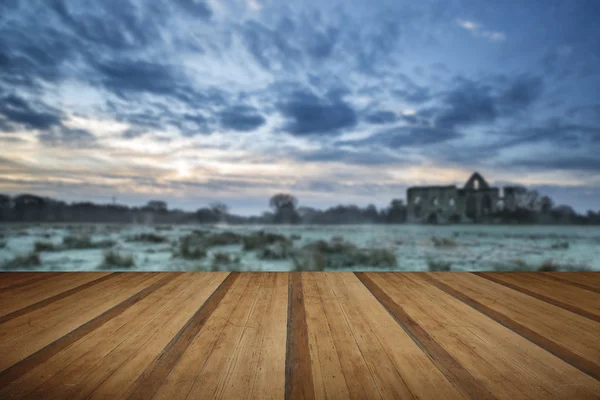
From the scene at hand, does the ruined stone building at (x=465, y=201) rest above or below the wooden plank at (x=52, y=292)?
above

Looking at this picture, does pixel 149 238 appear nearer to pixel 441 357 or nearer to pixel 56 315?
pixel 56 315

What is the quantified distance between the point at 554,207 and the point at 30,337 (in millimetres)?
5399

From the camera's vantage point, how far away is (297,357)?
5.43 ft

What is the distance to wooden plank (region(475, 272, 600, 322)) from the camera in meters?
2.60

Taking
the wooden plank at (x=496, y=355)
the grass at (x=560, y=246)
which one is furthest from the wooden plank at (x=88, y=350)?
the grass at (x=560, y=246)

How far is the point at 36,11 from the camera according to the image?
4.62 m

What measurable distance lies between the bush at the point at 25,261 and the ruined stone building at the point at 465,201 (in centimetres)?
443

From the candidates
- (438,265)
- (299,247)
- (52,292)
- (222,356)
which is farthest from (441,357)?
(299,247)

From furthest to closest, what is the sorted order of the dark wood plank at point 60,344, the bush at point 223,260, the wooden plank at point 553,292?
the bush at point 223,260 → the wooden plank at point 553,292 → the dark wood plank at point 60,344

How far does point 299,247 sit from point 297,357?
3.47 m

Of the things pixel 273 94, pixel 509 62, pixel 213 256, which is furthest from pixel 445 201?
pixel 213 256

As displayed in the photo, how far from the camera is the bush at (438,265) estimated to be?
462 cm

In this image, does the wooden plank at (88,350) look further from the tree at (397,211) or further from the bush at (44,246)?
the tree at (397,211)

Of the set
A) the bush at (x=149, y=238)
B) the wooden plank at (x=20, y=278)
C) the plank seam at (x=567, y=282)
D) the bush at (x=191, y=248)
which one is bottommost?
the wooden plank at (x=20, y=278)
